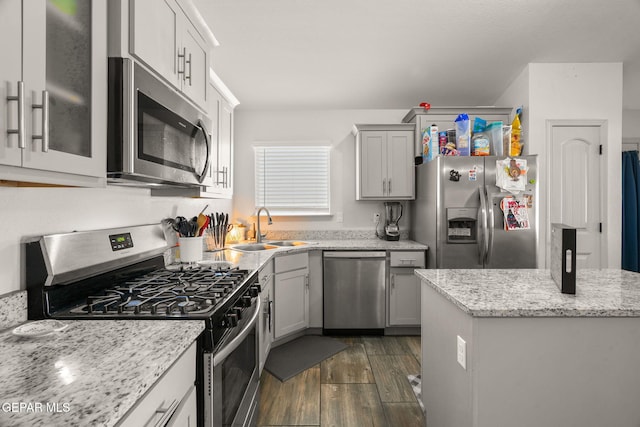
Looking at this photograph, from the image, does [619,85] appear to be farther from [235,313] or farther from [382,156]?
[235,313]

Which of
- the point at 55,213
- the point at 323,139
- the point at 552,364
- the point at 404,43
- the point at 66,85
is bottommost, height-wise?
the point at 552,364

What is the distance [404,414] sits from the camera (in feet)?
6.40

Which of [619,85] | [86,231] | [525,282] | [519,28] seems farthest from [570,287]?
[619,85]

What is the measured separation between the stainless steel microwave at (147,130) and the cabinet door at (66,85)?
0.04 metres

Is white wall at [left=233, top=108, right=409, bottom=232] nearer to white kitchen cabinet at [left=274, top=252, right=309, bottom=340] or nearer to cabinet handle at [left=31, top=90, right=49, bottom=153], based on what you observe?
white kitchen cabinet at [left=274, top=252, right=309, bottom=340]

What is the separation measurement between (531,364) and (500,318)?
21 centimetres

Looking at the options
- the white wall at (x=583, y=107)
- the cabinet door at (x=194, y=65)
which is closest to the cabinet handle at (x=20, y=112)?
the cabinet door at (x=194, y=65)

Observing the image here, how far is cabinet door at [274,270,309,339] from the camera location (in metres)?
2.75

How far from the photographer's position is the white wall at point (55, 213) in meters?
1.04

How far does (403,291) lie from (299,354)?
3.82 feet

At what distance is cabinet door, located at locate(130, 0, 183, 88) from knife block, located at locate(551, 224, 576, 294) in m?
1.83
